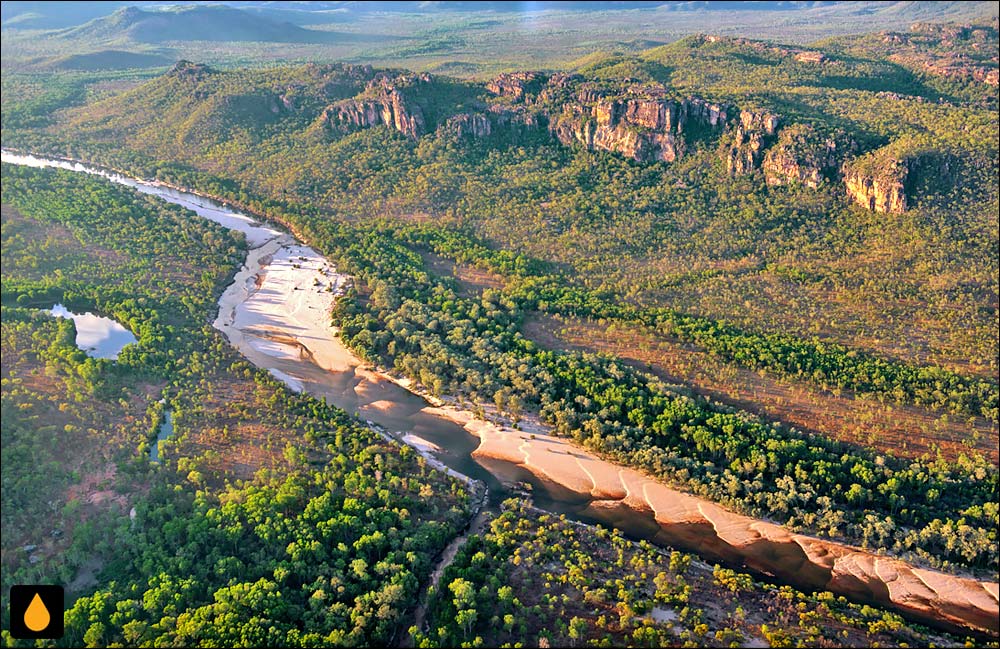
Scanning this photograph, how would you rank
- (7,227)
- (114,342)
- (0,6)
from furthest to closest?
(0,6), (7,227), (114,342)

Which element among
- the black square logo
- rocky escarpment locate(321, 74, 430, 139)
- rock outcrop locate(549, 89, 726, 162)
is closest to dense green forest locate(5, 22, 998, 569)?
rocky escarpment locate(321, 74, 430, 139)

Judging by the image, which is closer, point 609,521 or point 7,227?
point 609,521

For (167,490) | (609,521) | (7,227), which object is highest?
(7,227)

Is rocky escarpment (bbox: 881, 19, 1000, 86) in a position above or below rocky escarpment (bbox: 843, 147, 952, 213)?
above

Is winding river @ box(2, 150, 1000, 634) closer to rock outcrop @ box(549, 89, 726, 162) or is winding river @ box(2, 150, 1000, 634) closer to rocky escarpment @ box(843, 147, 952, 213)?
rock outcrop @ box(549, 89, 726, 162)

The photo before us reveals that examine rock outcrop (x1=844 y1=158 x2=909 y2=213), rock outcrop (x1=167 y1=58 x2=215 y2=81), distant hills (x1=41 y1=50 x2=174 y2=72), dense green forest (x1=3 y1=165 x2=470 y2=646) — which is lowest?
dense green forest (x1=3 y1=165 x2=470 y2=646)

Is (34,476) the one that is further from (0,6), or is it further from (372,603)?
(0,6)

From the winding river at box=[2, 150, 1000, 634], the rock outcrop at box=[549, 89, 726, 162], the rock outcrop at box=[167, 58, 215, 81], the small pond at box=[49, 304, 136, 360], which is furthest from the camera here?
the rock outcrop at box=[167, 58, 215, 81]

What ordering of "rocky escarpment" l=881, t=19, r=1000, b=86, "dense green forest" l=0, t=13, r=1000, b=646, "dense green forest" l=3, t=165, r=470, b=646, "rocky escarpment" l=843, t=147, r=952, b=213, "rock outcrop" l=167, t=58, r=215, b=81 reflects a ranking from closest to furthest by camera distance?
"dense green forest" l=3, t=165, r=470, b=646 < "dense green forest" l=0, t=13, r=1000, b=646 < "rocky escarpment" l=843, t=147, r=952, b=213 < "rocky escarpment" l=881, t=19, r=1000, b=86 < "rock outcrop" l=167, t=58, r=215, b=81

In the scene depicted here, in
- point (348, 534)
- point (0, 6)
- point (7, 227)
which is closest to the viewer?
point (348, 534)

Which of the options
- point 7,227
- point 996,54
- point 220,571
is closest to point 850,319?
point 220,571
